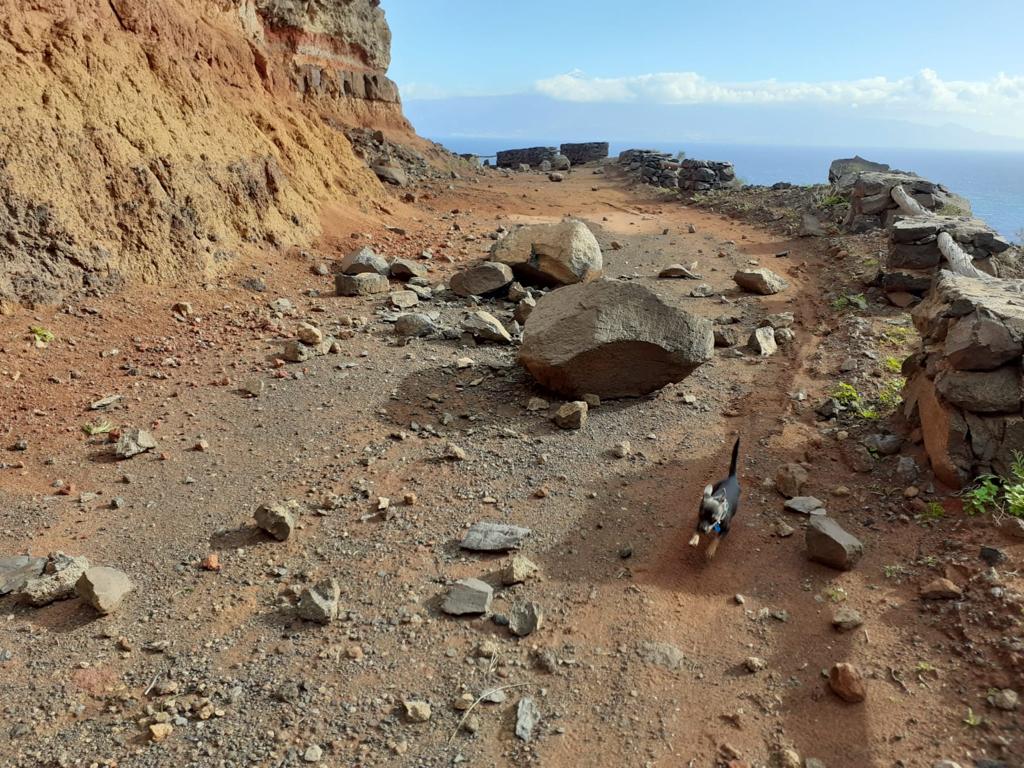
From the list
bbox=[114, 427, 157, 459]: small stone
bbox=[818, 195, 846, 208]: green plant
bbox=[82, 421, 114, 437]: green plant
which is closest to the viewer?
bbox=[114, 427, 157, 459]: small stone

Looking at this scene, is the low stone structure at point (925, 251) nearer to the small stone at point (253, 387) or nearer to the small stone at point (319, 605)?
the small stone at point (253, 387)

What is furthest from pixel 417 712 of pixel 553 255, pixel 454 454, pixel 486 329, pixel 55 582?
pixel 553 255

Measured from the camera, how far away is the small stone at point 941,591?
367 centimetres

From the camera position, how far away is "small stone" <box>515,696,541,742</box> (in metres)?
3.06

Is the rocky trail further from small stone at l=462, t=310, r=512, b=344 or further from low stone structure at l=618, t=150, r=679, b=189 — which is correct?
low stone structure at l=618, t=150, r=679, b=189

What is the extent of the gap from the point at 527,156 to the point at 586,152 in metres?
3.25

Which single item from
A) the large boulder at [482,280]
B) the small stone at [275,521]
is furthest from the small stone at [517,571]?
the large boulder at [482,280]

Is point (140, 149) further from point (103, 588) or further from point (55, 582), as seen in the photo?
point (103, 588)

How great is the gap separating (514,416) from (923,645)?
3371 mm

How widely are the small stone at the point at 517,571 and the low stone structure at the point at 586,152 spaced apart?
30753 millimetres

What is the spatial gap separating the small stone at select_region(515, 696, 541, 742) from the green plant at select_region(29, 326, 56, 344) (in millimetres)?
5476

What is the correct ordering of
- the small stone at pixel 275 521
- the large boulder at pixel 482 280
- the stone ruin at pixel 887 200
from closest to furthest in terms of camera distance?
the small stone at pixel 275 521 < the large boulder at pixel 482 280 < the stone ruin at pixel 887 200

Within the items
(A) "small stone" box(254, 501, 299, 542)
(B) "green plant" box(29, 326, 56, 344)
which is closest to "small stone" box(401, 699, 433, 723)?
(A) "small stone" box(254, 501, 299, 542)

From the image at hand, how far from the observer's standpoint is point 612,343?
591 centimetres
